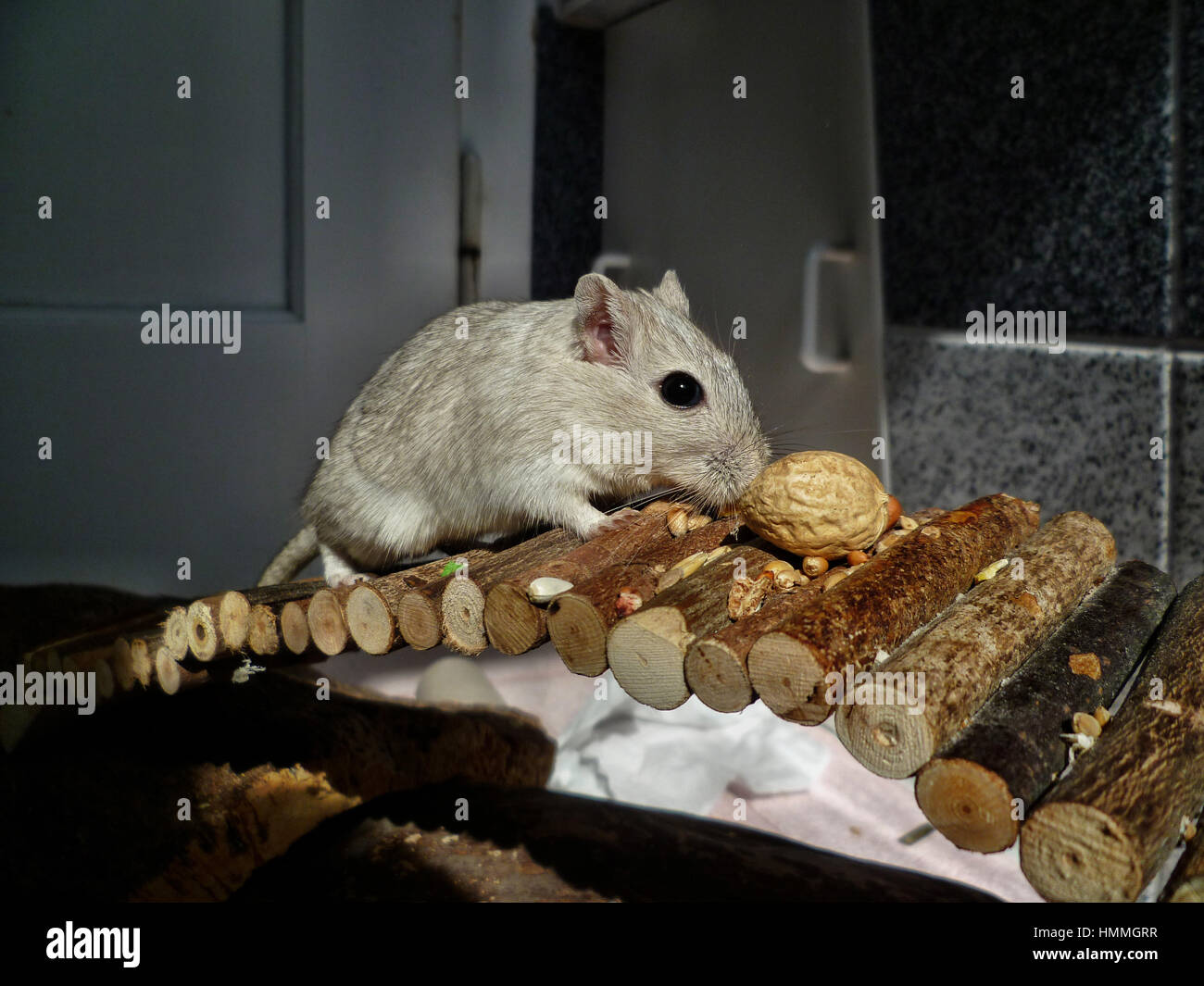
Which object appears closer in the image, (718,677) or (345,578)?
(718,677)

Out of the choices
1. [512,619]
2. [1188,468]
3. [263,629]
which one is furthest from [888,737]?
[1188,468]

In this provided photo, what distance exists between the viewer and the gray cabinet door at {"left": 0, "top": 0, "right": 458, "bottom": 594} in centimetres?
150

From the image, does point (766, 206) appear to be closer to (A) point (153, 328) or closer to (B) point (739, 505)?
(B) point (739, 505)

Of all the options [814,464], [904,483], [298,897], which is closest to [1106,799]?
[814,464]

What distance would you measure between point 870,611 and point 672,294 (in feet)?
2.78

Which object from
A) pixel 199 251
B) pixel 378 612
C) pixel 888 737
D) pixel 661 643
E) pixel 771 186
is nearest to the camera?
pixel 888 737

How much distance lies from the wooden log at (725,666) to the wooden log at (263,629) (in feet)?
2.30

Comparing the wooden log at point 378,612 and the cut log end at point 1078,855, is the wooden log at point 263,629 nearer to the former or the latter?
the wooden log at point 378,612

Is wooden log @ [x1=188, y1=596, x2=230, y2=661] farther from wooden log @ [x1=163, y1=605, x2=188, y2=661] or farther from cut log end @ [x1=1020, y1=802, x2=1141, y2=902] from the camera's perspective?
cut log end @ [x1=1020, y1=802, x2=1141, y2=902]

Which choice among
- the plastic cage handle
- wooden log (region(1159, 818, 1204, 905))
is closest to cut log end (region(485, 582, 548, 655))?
wooden log (region(1159, 818, 1204, 905))

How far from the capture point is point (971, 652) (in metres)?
1.13

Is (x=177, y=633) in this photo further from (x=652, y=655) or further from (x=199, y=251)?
(x=652, y=655)

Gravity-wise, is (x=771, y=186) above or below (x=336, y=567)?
above

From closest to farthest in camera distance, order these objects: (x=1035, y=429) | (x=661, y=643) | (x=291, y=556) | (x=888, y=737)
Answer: (x=888, y=737)
(x=661, y=643)
(x=291, y=556)
(x=1035, y=429)
